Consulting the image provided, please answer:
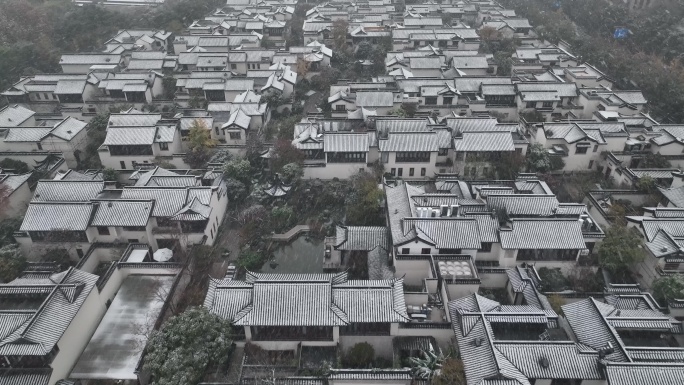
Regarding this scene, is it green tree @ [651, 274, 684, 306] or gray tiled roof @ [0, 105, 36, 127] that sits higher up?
green tree @ [651, 274, 684, 306]

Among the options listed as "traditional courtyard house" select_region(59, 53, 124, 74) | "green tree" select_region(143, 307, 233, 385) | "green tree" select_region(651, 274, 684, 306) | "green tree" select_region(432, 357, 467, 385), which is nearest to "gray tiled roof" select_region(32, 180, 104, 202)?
"green tree" select_region(143, 307, 233, 385)

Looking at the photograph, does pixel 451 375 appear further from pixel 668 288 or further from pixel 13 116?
pixel 13 116

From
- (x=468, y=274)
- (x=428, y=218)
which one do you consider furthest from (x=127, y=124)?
(x=468, y=274)

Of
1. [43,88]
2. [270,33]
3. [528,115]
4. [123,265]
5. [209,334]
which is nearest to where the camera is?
[209,334]

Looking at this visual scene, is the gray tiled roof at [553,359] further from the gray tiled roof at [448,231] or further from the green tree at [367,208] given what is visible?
the green tree at [367,208]

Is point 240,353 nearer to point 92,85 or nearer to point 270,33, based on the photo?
point 92,85

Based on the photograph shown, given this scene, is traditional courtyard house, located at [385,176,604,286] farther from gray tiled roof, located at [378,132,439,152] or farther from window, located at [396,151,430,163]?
window, located at [396,151,430,163]

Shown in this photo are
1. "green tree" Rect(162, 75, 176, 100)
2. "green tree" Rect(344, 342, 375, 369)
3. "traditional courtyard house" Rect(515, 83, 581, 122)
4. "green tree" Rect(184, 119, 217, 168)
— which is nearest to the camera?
"green tree" Rect(344, 342, 375, 369)
